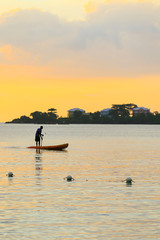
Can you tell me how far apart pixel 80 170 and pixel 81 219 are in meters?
22.1

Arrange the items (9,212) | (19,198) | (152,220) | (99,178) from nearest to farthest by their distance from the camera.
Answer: (152,220) → (9,212) → (19,198) → (99,178)

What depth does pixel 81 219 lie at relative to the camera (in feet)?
70.2

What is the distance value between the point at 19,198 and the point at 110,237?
9.41 metres

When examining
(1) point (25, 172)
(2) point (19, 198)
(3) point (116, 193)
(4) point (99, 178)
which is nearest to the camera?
(2) point (19, 198)

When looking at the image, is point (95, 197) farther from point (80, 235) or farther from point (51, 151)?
point (51, 151)

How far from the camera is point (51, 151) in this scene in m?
73.6

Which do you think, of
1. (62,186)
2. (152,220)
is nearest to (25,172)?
(62,186)

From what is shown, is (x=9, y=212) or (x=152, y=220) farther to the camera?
(x=9, y=212)

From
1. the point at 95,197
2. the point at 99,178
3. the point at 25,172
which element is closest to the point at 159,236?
the point at 95,197

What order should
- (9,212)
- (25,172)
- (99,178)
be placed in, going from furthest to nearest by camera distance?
(25,172) < (99,178) < (9,212)

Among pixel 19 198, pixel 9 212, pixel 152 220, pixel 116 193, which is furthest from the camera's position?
pixel 116 193

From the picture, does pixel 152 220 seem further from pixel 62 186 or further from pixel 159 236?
pixel 62 186

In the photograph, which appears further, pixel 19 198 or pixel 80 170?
pixel 80 170

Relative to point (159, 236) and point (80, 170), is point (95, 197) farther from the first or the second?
point (80, 170)
